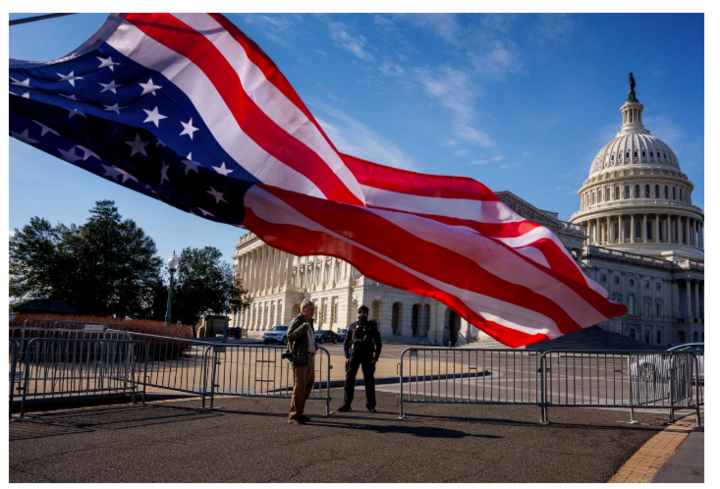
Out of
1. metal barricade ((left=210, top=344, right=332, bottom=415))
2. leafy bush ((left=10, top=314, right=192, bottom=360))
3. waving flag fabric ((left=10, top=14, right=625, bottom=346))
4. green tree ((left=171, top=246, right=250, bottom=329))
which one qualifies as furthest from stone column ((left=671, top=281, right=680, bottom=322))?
waving flag fabric ((left=10, top=14, right=625, bottom=346))

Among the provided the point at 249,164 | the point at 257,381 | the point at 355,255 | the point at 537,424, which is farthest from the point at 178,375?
the point at 355,255

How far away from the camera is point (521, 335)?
20.0 ft

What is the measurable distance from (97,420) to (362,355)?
4.62 metres

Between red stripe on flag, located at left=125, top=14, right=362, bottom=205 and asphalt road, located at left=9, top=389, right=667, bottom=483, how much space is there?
3117 millimetres

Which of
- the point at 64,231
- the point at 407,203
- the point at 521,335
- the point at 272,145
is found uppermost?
the point at 64,231

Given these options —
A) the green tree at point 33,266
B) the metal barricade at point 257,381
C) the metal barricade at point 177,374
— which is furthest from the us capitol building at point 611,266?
the metal barricade at point 177,374

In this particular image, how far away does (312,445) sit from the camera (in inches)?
294

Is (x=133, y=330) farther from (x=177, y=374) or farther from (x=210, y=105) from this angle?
(x=210, y=105)

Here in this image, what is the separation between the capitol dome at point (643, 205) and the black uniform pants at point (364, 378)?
328 ft

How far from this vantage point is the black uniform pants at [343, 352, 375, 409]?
1087cm

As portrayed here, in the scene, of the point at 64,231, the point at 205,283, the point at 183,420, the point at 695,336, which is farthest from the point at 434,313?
the point at 183,420

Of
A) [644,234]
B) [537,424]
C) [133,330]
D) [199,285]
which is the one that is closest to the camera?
[537,424]

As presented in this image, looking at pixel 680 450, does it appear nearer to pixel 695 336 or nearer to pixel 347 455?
pixel 347 455

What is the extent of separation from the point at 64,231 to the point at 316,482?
174 ft
